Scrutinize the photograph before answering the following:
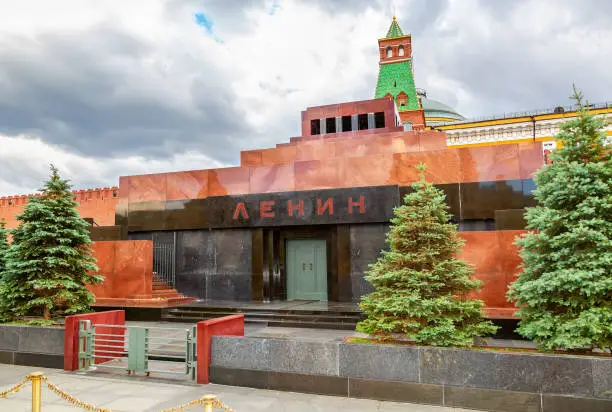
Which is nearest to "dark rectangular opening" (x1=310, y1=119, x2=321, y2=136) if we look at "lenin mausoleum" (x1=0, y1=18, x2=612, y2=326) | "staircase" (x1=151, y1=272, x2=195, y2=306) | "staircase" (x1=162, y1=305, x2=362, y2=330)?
"lenin mausoleum" (x1=0, y1=18, x2=612, y2=326)

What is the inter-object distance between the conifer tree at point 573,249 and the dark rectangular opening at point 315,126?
15335 millimetres

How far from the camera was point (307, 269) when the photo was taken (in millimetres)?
18656

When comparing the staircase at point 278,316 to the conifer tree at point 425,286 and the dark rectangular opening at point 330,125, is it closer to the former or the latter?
the conifer tree at point 425,286

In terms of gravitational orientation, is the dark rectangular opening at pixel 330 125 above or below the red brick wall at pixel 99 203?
above

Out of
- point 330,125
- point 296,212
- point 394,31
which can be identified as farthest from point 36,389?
point 394,31

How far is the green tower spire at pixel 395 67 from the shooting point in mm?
54469

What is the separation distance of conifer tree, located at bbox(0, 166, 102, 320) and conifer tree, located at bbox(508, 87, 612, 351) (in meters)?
10.4

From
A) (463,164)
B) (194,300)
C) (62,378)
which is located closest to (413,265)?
(62,378)

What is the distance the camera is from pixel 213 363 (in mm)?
8875

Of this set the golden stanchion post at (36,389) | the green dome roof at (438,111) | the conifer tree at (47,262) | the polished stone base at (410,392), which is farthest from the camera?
the green dome roof at (438,111)

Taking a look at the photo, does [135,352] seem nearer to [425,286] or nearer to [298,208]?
[425,286]

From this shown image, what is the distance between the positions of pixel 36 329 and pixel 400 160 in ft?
41.7

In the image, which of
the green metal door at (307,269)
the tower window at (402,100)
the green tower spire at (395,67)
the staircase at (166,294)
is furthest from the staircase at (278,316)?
the green tower spire at (395,67)

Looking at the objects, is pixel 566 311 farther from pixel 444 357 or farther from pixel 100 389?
pixel 100 389
